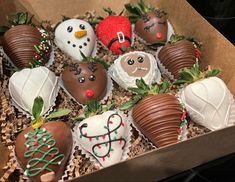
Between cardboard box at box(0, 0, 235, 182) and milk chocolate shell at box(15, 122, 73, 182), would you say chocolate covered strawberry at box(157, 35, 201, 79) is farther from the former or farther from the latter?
milk chocolate shell at box(15, 122, 73, 182)

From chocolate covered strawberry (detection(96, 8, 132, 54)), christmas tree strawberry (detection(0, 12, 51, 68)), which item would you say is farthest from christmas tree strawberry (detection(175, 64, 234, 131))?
christmas tree strawberry (detection(0, 12, 51, 68))

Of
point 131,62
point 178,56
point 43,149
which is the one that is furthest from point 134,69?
point 43,149

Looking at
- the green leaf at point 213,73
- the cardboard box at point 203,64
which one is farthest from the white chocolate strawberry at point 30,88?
the green leaf at point 213,73

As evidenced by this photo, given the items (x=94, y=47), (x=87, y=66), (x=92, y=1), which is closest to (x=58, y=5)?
(x=92, y=1)

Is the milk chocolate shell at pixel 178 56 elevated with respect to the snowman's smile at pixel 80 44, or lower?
lower

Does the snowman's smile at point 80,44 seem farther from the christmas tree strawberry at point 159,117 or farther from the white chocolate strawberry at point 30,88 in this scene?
the christmas tree strawberry at point 159,117

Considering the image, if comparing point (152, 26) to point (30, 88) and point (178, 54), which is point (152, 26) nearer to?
point (178, 54)
